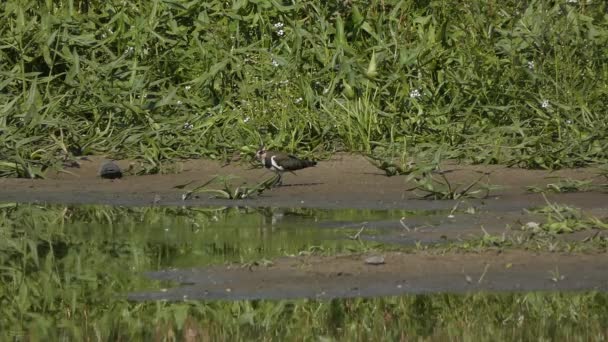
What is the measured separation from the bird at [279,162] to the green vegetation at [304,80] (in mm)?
599

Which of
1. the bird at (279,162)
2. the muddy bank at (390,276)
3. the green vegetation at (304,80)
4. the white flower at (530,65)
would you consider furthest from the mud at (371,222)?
the white flower at (530,65)

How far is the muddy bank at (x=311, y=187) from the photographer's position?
10.0m

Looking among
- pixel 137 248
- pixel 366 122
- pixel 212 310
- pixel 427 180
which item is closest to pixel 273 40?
pixel 366 122

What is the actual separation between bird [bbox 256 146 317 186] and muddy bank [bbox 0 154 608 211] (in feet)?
0.38

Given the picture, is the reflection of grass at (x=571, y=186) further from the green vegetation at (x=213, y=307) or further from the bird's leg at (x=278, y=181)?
the green vegetation at (x=213, y=307)

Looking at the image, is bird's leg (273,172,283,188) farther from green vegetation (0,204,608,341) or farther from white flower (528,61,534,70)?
white flower (528,61,534,70)

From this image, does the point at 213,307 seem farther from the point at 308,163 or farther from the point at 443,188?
the point at 308,163

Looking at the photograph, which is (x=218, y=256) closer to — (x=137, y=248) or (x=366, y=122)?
(x=137, y=248)

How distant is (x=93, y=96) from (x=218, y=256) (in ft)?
13.5

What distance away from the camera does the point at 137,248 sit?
8.55 meters

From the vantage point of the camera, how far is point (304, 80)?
1195 cm

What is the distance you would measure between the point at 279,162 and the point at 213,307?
3.63 metres

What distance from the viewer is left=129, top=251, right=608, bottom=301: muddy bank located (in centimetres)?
714

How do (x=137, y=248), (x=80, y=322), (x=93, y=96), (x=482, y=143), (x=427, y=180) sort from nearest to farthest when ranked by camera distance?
(x=80, y=322), (x=137, y=248), (x=427, y=180), (x=482, y=143), (x=93, y=96)
